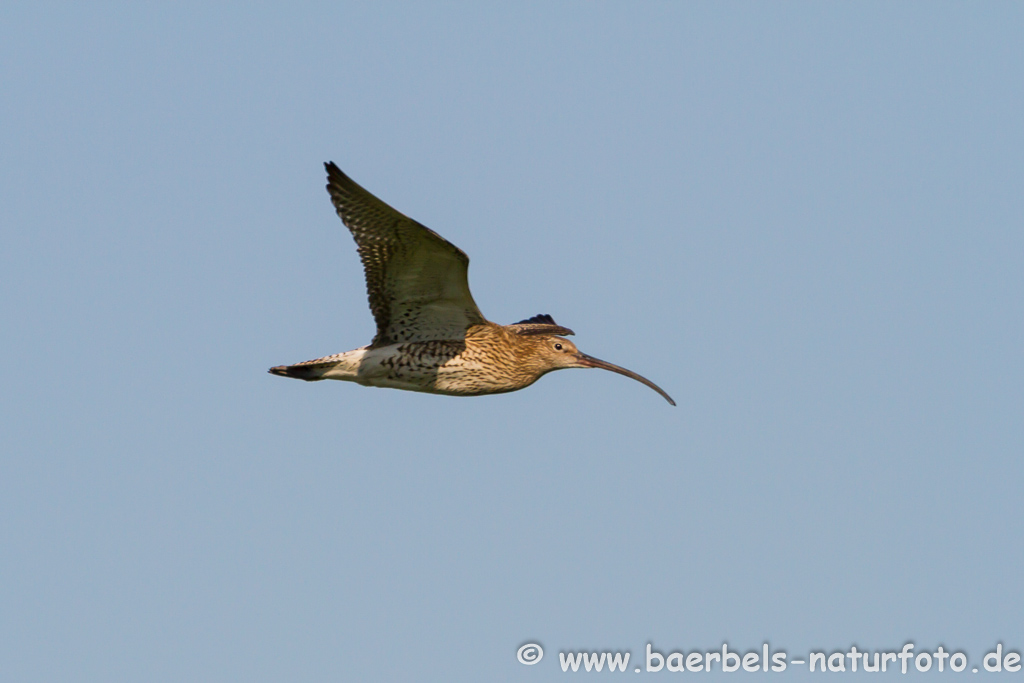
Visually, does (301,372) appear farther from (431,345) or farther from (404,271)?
(404,271)

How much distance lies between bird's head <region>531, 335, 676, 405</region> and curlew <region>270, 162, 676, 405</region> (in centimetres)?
1

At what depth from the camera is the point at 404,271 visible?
61.6 ft

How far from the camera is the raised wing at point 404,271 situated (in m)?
17.9

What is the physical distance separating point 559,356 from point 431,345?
5.96 feet

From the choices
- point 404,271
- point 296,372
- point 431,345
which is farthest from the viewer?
point 296,372

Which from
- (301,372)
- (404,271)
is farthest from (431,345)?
(301,372)

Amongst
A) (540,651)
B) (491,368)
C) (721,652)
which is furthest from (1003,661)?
(491,368)

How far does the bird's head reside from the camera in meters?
19.8

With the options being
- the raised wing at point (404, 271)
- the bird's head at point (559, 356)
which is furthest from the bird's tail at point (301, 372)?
the bird's head at point (559, 356)

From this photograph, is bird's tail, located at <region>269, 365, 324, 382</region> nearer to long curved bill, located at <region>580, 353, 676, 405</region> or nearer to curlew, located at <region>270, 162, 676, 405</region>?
curlew, located at <region>270, 162, 676, 405</region>

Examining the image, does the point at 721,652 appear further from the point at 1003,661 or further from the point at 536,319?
the point at 536,319

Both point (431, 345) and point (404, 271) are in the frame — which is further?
point (431, 345)

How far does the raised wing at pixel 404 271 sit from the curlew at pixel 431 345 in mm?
13

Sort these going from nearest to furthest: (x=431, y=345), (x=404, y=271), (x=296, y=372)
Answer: (x=404, y=271) < (x=431, y=345) < (x=296, y=372)
